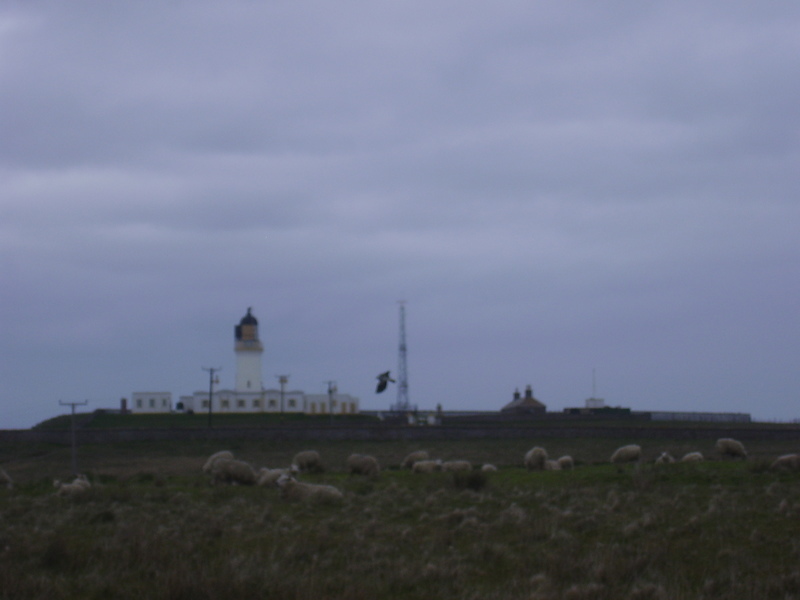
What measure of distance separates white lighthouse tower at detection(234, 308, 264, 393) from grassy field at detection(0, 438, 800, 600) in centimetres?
8711

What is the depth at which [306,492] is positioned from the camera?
63.6 ft

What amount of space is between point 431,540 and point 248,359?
98.5m

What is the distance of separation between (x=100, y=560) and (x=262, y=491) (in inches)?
359

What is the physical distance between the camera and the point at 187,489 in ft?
75.8

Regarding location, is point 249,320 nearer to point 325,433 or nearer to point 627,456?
point 325,433

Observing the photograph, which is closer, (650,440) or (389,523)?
(389,523)

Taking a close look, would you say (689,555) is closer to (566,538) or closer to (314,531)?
(566,538)

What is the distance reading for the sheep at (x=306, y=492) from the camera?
1886 cm

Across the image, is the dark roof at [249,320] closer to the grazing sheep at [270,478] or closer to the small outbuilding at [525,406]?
the small outbuilding at [525,406]

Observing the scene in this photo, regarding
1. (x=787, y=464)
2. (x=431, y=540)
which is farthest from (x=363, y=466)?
(x=431, y=540)

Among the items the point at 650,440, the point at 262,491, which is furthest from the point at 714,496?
the point at 650,440

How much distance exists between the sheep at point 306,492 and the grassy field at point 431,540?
497mm

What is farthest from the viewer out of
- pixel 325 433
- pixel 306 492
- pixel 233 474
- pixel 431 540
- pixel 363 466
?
pixel 325 433

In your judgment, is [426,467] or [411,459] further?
[411,459]
